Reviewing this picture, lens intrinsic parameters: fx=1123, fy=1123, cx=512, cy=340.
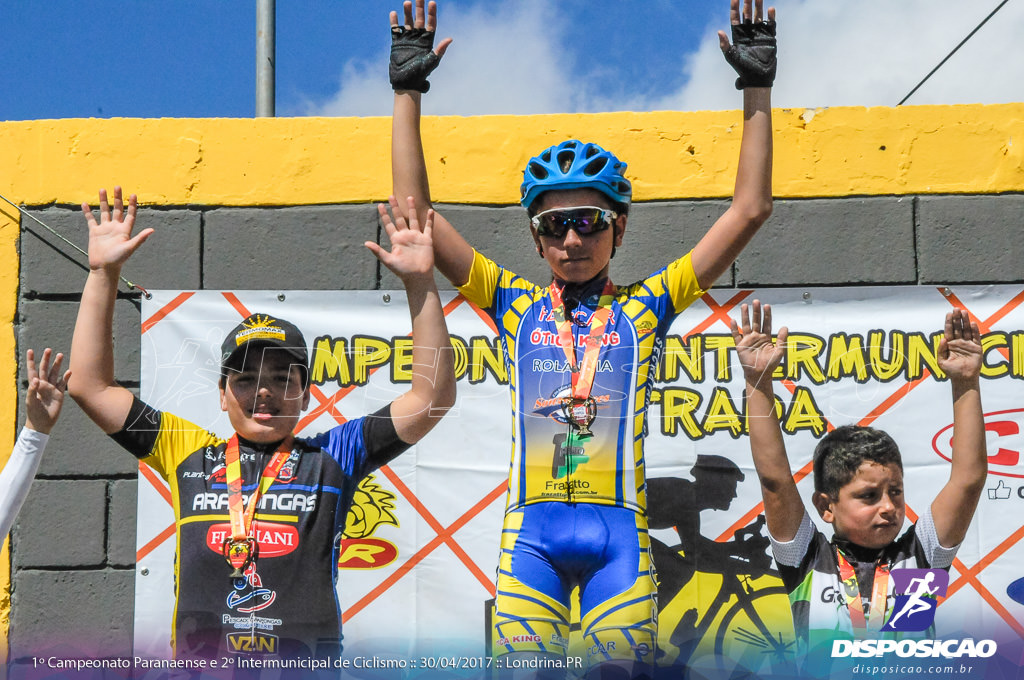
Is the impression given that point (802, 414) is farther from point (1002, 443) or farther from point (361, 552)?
point (361, 552)

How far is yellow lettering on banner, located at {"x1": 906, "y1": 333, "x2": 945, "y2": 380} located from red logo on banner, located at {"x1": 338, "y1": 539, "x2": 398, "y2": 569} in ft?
6.67

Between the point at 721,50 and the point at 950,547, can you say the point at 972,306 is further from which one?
the point at 721,50

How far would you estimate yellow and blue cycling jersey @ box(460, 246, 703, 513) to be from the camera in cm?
329

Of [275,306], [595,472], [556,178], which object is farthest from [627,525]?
[275,306]

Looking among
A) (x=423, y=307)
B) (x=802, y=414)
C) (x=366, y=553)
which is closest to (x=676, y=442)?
(x=802, y=414)

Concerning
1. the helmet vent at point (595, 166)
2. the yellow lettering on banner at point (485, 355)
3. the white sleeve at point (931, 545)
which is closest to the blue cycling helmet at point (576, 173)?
the helmet vent at point (595, 166)

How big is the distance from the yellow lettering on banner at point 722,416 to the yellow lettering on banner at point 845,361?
38 centimetres

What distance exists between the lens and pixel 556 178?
350 centimetres

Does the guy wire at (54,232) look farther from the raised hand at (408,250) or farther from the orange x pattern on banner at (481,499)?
the raised hand at (408,250)

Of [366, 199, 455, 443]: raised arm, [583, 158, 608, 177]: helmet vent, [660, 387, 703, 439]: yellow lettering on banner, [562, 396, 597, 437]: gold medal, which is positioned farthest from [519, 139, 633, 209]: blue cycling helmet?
[660, 387, 703, 439]: yellow lettering on banner

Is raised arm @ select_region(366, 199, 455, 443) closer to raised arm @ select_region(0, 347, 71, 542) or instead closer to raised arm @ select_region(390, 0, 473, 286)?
raised arm @ select_region(390, 0, 473, 286)

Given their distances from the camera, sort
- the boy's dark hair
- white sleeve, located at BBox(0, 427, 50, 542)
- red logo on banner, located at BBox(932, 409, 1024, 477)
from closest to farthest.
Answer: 1. white sleeve, located at BBox(0, 427, 50, 542)
2. the boy's dark hair
3. red logo on banner, located at BBox(932, 409, 1024, 477)

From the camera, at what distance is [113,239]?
3.38 m

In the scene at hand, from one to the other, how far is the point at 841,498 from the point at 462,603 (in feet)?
4.69
